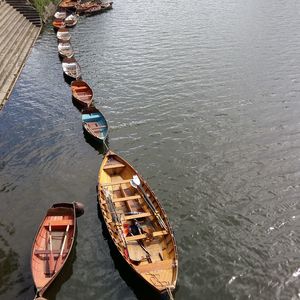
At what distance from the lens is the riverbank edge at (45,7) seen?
5069cm

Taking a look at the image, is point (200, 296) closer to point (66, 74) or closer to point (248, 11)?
point (66, 74)

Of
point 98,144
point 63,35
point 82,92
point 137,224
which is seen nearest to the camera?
point 137,224

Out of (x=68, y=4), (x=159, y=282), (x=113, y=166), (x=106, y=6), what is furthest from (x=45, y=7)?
(x=159, y=282)

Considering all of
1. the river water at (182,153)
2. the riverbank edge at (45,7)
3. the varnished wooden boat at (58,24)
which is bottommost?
the river water at (182,153)

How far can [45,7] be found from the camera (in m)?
54.1

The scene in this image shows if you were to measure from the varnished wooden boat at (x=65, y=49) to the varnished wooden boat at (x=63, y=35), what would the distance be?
101 cm

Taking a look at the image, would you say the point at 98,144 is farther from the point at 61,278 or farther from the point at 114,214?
the point at 61,278

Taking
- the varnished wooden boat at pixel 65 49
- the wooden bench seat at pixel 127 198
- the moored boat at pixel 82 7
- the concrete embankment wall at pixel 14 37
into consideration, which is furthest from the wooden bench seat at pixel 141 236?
the moored boat at pixel 82 7

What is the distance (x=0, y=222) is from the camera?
18.5 m

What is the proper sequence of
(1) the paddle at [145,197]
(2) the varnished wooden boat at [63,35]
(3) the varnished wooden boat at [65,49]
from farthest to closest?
1. (2) the varnished wooden boat at [63,35]
2. (3) the varnished wooden boat at [65,49]
3. (1) the paddle at [145,197]

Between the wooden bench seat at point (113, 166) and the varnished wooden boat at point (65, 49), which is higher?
the varnished wooden boat at point (65, 49)

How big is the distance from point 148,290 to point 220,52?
29.8 m

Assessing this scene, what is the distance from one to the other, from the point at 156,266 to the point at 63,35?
1471 inches

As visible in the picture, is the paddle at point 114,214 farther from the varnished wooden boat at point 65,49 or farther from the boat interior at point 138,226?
the varnished wooden boat at point 65,49
